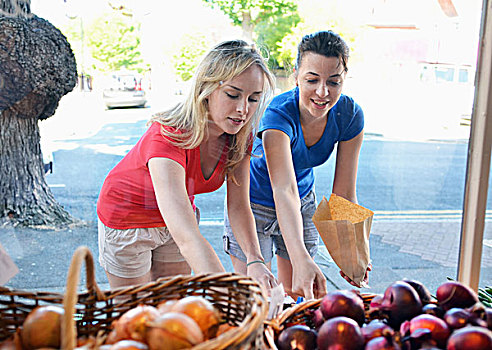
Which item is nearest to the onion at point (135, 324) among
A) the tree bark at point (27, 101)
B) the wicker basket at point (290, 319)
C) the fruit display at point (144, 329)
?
the fruit display at point (144, 329)

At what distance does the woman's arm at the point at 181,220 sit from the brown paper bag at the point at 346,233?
38 centimetres

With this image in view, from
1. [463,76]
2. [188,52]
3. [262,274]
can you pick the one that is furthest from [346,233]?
[463,76]

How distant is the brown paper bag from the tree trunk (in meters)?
1.32

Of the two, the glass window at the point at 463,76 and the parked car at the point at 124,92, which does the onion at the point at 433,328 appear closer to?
the parked car at the point at 124,92

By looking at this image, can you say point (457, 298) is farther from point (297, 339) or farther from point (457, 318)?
point (297, 339)

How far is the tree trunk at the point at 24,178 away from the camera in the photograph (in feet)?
6.60

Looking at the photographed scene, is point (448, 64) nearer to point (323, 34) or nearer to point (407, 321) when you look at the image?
point (323, 34)

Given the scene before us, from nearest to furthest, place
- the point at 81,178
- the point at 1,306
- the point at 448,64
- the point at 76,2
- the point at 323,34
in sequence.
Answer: the point at 1,306 → the point at 323,34 → the point at 76,2 → the point at 81,178 → the point at 448,64

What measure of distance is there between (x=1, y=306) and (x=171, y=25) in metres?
1.63

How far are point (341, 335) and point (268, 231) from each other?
1.12 metres

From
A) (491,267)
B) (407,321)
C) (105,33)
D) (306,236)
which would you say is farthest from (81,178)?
(491,267)

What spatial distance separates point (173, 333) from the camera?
2.56 feet

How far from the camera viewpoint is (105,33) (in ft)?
7.22

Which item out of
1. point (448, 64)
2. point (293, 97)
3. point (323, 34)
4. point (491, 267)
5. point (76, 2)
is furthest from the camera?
point (491, 267)
